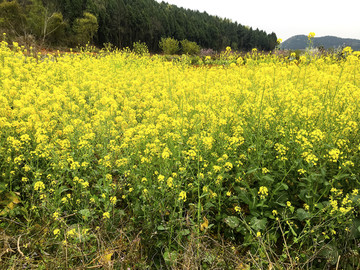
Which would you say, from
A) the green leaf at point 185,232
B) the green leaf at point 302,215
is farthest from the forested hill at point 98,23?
the green leaf at point 302,215

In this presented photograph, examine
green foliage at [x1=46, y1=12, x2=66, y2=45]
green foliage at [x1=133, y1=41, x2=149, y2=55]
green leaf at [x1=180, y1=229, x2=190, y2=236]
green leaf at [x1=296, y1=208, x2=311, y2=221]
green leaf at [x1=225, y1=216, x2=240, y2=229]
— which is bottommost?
green leaf at [x1=225, y1=216, x2=240, y2=229]

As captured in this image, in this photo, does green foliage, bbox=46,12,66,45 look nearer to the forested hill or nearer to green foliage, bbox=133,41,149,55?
the forested hill

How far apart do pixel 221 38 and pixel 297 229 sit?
6930cm

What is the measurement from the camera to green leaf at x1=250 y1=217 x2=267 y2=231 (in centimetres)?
214

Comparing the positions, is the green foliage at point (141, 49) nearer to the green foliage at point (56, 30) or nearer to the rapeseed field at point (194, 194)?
the rapeseed field at point (194, 194)

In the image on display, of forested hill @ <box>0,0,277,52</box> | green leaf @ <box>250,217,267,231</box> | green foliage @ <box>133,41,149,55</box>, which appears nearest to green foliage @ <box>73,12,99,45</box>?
forested hill @ <box>0,0,277,52</box>

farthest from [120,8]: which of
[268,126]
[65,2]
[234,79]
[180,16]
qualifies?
[268,126]

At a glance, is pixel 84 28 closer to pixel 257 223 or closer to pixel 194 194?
pixel 194 194

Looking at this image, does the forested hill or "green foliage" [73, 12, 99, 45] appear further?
"green foliage" [73, 12, 99, 45]

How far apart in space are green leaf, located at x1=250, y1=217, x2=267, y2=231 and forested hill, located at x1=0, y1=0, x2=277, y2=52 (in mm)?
14484

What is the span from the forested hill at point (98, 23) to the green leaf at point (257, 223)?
47.5 ft

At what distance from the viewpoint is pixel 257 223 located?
2.18 meters

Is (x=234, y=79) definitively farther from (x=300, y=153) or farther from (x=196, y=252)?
(x=196, y=252)

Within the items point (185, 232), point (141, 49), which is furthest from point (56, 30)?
point (185, 232)
